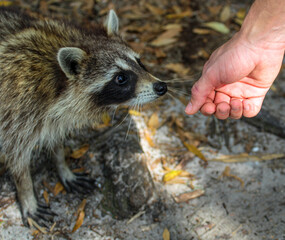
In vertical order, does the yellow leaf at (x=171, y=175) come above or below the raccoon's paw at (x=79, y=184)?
below

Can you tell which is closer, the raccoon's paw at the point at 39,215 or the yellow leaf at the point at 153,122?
the raccoon's paw at the point at 39,215

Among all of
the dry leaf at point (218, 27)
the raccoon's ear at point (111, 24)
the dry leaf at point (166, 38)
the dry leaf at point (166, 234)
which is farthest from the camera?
the dry leaf at point (218, 27)

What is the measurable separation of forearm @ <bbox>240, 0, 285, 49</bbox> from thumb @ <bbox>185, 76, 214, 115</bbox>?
460mm

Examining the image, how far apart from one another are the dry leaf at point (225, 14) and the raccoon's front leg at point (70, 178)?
11.2ft

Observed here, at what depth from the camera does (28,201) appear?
3416 mm

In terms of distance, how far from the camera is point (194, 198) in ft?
11.8

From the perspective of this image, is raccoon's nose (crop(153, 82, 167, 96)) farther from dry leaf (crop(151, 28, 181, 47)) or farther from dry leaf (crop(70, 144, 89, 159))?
dry leaf (crop(151, 28, 181, 47))

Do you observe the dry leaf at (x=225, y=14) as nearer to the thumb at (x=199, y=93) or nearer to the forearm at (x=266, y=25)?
the forearm at (x=266, y=25)

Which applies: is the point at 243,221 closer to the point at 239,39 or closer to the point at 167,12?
the point at 239,39

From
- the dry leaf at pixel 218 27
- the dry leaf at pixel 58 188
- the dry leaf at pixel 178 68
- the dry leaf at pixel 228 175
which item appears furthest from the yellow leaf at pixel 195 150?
the dry leaf at pixel 218 27

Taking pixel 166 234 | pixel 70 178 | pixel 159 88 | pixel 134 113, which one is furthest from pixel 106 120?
→ pixel 166 234

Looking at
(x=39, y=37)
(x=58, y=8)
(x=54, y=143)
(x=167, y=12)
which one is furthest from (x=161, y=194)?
(x=58, y=8)

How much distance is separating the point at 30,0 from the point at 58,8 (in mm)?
489

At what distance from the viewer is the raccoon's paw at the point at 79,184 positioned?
11.8ft
